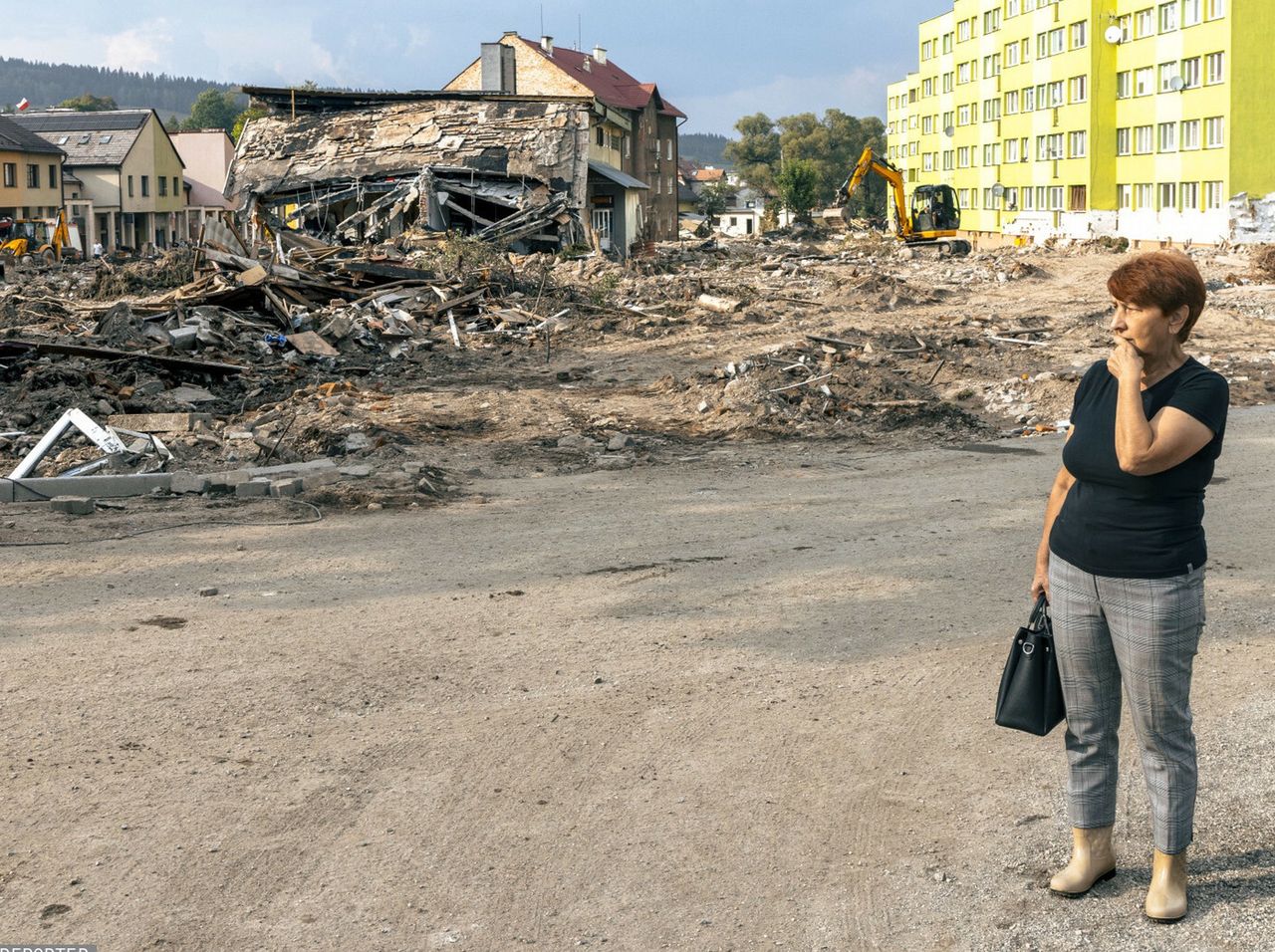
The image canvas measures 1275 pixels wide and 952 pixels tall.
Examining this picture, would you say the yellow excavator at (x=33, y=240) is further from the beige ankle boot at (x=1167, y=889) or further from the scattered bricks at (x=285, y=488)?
the beige ankle boot at (x=1167, y=889)

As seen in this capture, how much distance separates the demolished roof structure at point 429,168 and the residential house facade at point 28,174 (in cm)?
2493

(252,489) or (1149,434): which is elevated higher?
(1149,434)

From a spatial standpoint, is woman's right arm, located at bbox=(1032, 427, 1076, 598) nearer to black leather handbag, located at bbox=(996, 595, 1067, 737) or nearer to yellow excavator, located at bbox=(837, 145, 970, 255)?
black leather handbag, located at bbox=(996, 595, 1067, 737)

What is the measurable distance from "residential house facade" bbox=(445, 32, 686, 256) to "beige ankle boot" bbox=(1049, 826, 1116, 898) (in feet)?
132

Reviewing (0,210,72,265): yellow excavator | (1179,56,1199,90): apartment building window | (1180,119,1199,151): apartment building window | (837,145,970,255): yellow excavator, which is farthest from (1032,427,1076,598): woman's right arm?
(1179,56,1199,90): apartment building window

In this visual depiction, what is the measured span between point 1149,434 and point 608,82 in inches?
2635

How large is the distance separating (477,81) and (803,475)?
175 feet

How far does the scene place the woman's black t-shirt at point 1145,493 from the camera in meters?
3.68

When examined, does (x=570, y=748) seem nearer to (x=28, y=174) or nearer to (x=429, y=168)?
(x=429, y=168)

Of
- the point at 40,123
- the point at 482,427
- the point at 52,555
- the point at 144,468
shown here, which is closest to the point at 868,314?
the point at 482,427

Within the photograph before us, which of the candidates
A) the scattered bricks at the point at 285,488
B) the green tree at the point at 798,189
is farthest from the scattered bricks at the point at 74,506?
the green tree at the point at 798,189

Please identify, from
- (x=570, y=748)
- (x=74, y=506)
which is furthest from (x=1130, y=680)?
(x=74, y=506)

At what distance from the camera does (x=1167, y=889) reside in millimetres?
3906

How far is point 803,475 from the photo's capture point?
39.8 feet
